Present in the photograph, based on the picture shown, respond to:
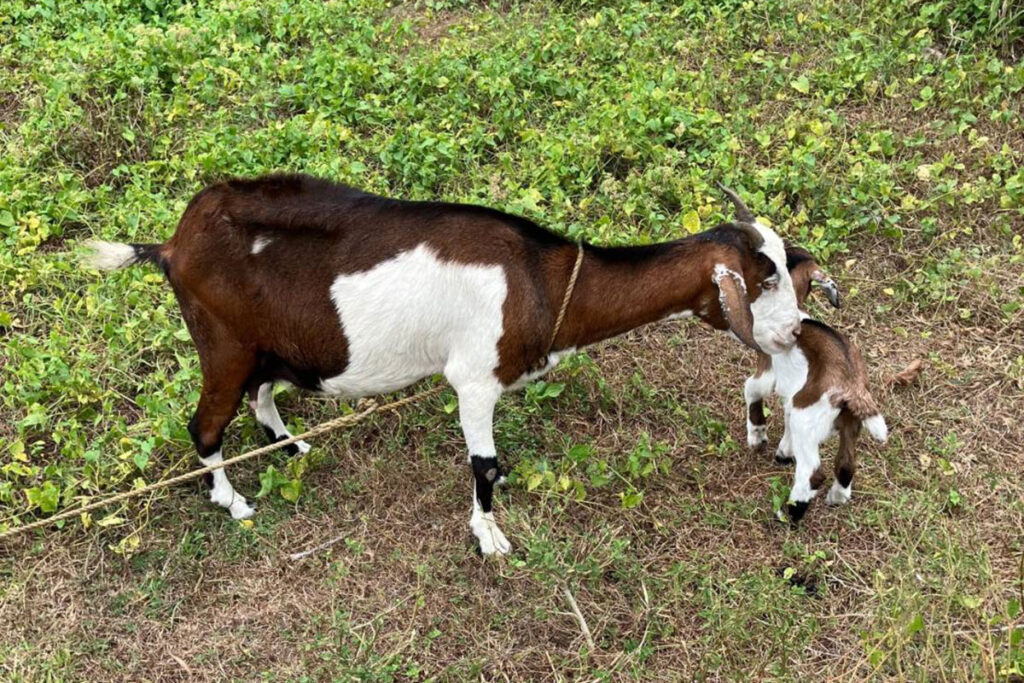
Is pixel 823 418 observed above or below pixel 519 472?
above

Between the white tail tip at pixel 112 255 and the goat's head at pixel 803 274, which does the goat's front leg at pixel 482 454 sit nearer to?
the goat's head at pixel 803 274

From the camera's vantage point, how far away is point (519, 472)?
176 inches

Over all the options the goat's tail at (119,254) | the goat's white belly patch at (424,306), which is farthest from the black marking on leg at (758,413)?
the goat's tail at (119,254)

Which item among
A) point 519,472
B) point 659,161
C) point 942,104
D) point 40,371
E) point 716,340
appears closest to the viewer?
point 519,472

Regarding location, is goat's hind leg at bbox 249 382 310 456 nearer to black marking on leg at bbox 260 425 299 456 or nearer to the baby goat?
black marking on leg at bbox 260 425 299 456

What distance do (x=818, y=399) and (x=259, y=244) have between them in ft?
7.20

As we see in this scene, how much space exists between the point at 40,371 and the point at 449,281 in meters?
2.14

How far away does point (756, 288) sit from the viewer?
13.2 feet

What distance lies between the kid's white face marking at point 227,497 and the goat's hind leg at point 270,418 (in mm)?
269

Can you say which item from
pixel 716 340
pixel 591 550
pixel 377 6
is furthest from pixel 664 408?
pixel 377 6

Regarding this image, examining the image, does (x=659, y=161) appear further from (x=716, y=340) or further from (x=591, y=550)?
(x=591, y=550)

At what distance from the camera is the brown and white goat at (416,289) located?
3.91 meters

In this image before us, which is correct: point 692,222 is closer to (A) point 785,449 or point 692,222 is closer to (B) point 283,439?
(A) point 785,449

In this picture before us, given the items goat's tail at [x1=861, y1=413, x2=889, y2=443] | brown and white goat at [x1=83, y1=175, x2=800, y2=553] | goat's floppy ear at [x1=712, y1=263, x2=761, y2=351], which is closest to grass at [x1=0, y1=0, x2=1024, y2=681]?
goat's tail at [x1=861, y1=413, x2=889, y2=443]
